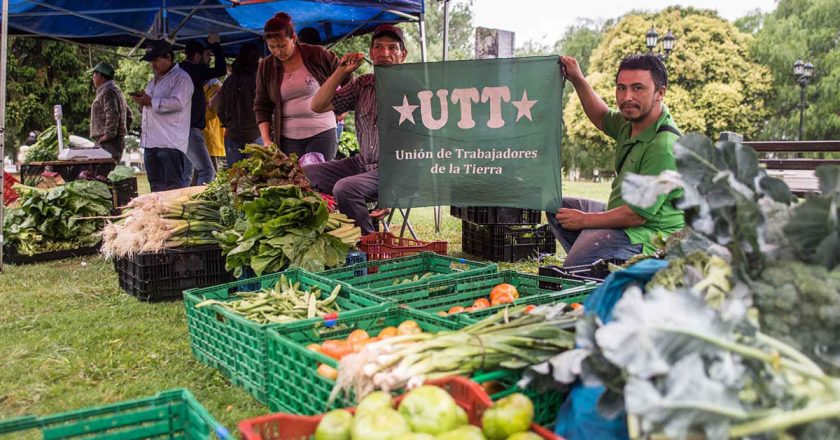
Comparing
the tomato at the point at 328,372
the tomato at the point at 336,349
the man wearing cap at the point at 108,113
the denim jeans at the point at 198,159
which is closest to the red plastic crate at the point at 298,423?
the tomato at the point at 328,372

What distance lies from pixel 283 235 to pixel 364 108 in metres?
1.45

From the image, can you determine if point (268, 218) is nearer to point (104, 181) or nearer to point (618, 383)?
point (618, 383)

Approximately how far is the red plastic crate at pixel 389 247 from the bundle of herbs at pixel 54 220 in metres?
3.98

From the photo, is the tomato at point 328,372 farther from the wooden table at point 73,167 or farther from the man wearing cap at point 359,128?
the wooden table at point 73,167

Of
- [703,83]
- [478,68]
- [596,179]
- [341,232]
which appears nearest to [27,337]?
[341,232]

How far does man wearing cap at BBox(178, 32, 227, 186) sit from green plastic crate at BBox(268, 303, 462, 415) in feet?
19.6

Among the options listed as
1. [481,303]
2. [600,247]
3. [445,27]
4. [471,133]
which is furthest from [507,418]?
[445,27]

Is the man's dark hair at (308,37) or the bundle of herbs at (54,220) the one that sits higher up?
the man's dark hair at (308,37)

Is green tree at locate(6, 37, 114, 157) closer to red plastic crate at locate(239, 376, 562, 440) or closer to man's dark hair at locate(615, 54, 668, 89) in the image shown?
man's dark hair at locate(615, 54, 668, 89)

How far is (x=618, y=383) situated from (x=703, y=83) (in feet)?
111

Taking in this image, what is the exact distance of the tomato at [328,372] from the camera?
2.30 metres

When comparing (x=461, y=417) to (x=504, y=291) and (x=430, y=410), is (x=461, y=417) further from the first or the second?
(x=504, y=291)

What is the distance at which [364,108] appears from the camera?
18.5 feet

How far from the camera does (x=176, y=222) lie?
5.33 meters
